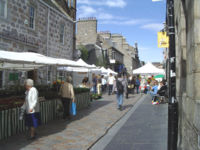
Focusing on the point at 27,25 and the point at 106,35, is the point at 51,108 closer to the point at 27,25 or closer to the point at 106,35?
the point at 27,25

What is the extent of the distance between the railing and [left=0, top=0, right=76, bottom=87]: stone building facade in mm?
4919

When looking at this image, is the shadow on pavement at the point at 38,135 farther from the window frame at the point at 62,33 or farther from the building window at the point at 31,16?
the window frame at the point at 62,33

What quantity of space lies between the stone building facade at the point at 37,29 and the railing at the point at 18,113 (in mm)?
4919

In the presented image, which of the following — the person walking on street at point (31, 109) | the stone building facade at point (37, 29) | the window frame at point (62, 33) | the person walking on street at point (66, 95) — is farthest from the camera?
the window frame at point (62, 33)

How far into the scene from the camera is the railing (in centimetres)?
575

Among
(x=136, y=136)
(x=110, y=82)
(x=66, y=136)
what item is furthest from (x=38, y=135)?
(x=110, y=82)

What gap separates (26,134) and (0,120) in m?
0.94

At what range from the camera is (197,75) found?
2855 millimetres

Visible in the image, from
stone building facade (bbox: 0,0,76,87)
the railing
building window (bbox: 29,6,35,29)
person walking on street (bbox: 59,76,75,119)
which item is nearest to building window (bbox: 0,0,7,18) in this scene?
stone building facade (bbox: 0,0,76,87)

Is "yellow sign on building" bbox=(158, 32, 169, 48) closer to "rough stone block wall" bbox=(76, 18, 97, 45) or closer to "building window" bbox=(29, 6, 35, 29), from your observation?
"building window" bbox=(29, 6, 35, 29)

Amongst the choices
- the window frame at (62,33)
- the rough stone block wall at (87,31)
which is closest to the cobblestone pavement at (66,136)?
the window frame at (62,33)

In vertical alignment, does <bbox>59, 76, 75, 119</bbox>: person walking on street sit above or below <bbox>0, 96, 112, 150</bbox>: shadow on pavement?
above

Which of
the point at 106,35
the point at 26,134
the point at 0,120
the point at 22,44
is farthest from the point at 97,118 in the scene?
the point at 106,35

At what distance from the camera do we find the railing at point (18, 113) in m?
5.75
